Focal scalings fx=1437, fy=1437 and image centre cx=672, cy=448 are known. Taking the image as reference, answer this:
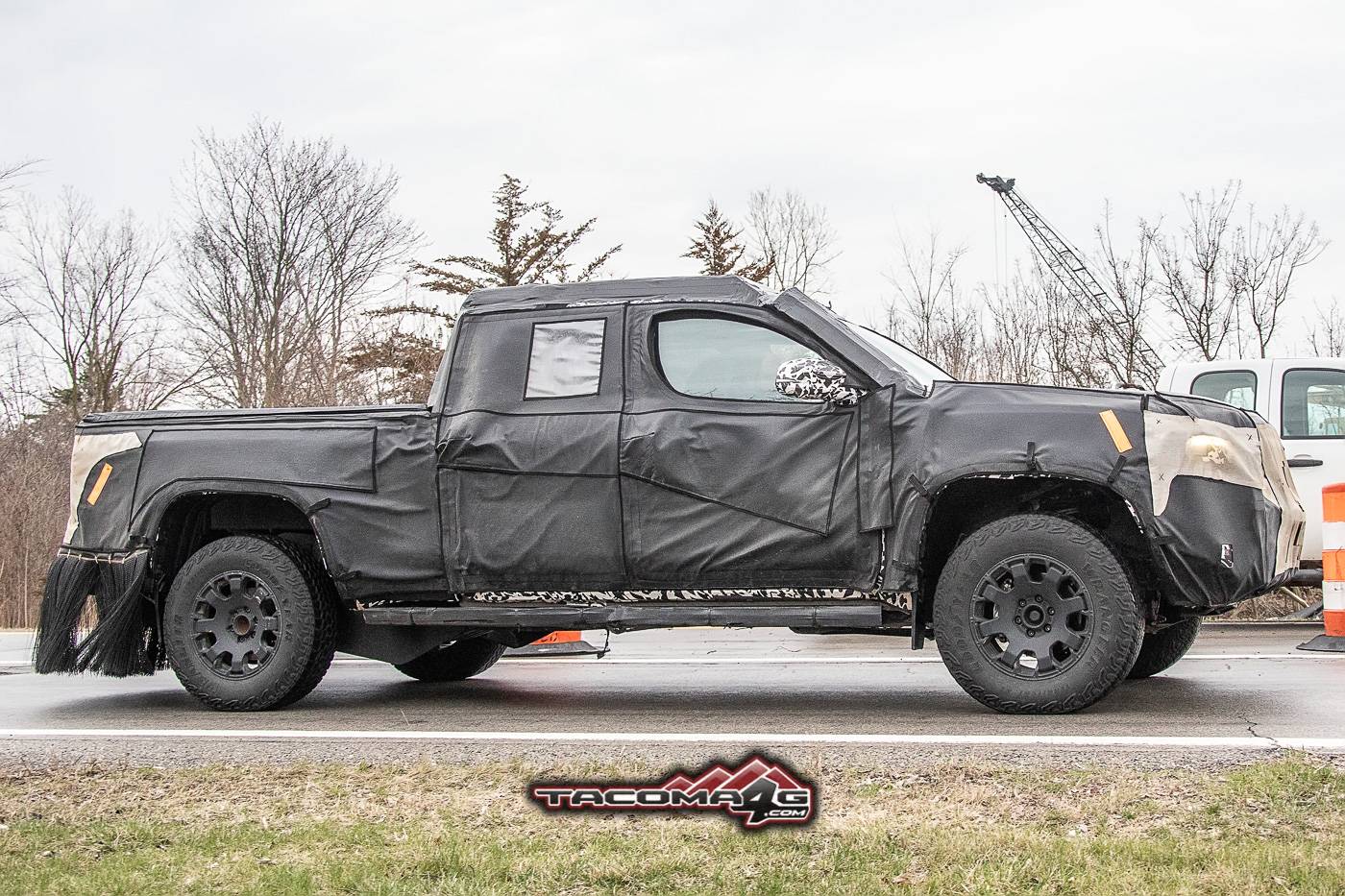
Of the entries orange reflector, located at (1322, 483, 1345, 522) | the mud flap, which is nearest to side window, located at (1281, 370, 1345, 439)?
orange reflector, located at (1322, 483, 1345, 522)

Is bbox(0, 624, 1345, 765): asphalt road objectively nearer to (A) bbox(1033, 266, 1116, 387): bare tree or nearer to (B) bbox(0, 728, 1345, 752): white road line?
(B) bbox(0, 728, 1345, 752): white road line

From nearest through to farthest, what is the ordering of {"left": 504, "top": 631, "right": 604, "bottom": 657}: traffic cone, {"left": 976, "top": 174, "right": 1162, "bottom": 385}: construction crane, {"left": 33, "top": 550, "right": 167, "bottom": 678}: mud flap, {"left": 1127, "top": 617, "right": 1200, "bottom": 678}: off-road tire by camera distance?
{"left": 33, "top": 550, "right": 167, "bottom": 678}: mud flap → {"left": 1127, "top": 617, "right": 1200, "bottom": 678}: off-road tire → {"left": 504, "top": 631, "right": 604, "bottom": 657}: traffic cone → {"left": 976, "top": 174, "right": 1162, "bottom": 385}: construction crane

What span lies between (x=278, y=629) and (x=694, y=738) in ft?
8.03

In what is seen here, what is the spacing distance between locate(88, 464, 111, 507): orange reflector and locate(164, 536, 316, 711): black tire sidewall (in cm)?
65

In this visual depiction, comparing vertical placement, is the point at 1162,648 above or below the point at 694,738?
above

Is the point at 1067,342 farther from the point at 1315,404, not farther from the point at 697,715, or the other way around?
the point at 697,715

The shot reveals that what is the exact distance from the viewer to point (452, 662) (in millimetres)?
8484

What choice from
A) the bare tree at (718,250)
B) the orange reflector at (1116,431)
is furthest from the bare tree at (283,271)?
the orange reflector at (1116,431)

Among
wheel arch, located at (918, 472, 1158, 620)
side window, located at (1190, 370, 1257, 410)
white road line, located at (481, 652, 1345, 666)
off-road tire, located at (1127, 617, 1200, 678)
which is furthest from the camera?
side window, located at (1190, 370, 1257, 410)

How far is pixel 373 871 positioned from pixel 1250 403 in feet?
30.4

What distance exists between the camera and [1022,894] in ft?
10.5

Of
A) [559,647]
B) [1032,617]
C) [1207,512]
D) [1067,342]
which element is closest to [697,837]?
[1032,617]

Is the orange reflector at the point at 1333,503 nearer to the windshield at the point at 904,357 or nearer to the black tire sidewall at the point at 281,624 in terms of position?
the windshield at the point at 904,357

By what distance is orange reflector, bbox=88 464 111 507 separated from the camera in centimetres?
733
